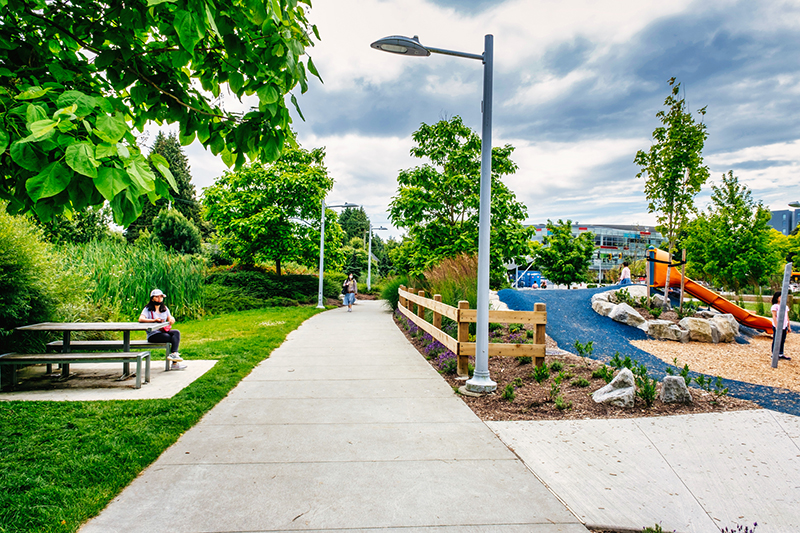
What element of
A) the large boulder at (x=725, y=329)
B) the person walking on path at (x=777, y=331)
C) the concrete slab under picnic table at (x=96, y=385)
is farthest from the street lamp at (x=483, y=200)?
the large boulder at (x=725, y=329)

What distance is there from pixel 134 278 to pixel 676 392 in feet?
42.9

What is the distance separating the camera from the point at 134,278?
1262 cm

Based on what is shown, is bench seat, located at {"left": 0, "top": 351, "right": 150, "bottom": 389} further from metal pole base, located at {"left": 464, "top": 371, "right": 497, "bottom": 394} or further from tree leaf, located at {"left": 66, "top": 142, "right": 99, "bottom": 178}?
tree leaf, located at {"left": 66, "top": 142, "right": 99, "bottom": 178}

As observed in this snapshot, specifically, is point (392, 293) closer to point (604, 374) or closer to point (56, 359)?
point (604, 374)

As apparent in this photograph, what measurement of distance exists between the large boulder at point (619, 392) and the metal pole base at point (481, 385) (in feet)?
3.99

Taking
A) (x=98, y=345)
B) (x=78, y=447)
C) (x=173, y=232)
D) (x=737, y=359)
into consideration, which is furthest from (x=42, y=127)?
(x=173, y=232)

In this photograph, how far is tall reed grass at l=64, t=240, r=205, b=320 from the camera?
11.6 meters

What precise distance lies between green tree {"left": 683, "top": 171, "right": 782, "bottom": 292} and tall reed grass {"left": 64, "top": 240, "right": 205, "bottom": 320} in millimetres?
22014

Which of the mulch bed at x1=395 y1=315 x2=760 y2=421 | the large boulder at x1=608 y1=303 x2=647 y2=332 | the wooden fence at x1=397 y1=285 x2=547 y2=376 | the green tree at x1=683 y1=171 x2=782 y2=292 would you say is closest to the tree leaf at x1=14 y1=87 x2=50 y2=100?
the mulch bed at x1=395 y1=315 x2=760 y2=421

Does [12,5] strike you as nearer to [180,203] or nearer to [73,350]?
[73,350]

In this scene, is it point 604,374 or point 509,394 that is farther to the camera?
point 604,374

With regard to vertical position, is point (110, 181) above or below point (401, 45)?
below

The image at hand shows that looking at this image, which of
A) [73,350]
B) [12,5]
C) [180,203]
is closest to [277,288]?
[73,350]

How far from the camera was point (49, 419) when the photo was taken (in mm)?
4547
